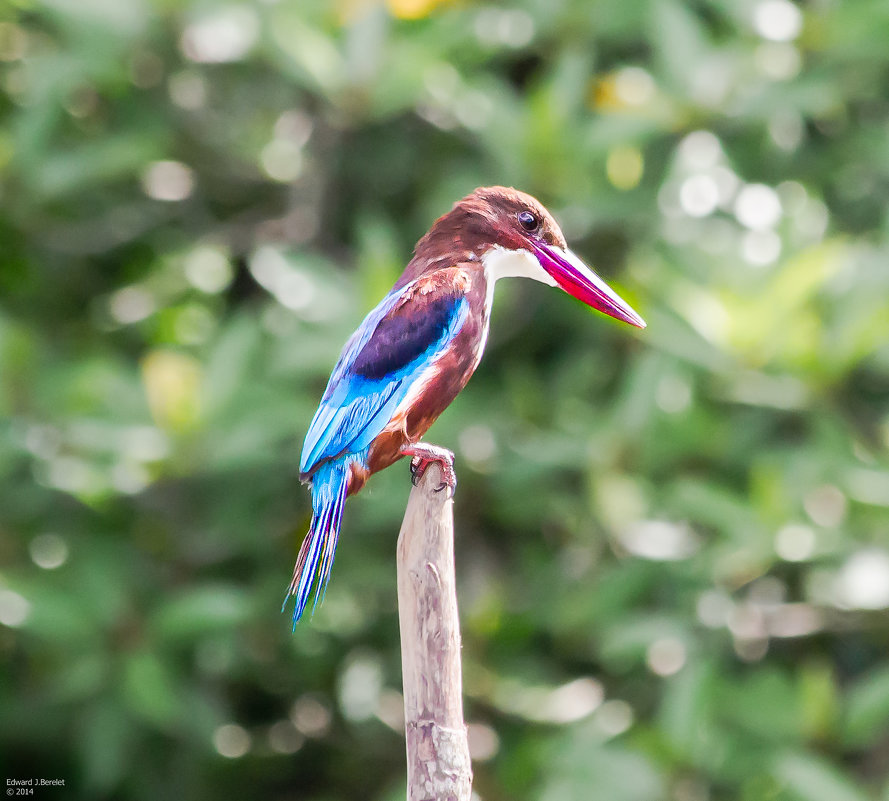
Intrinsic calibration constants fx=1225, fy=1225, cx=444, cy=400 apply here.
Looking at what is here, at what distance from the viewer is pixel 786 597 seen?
3668 mm

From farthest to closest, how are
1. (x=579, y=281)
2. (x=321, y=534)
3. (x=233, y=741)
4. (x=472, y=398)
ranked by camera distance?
(x=233, y=741), (x=472, y=398), (x=579, y=281), (x=321, y=534)

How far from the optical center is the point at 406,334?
6.89 feet

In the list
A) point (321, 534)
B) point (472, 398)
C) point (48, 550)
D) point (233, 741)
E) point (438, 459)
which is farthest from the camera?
point (233, 741)

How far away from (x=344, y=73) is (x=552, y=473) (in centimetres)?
127

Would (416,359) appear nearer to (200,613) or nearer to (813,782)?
(200,613)

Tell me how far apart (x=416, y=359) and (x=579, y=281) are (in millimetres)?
367

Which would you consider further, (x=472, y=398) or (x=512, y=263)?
(x=472, y=398)

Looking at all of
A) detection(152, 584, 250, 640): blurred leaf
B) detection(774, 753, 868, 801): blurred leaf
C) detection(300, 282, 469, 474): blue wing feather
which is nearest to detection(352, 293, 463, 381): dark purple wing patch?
detection(300, 282, 469, 474): blue wing feather

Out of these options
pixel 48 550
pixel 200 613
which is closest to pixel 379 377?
pixel 200 613

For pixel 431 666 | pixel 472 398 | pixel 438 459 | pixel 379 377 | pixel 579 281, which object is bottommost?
pixel 431 666

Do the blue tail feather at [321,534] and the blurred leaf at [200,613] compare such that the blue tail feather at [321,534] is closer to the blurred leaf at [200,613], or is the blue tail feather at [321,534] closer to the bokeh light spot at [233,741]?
the blurred leaf at [200,613]

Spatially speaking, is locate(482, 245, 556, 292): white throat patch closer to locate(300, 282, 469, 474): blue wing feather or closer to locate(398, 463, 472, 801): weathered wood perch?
locate(300, 282, 469, 474): blue wing feather

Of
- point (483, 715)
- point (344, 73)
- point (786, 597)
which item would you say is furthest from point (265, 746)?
point (344, 73)

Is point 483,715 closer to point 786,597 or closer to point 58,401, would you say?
point 786,597
